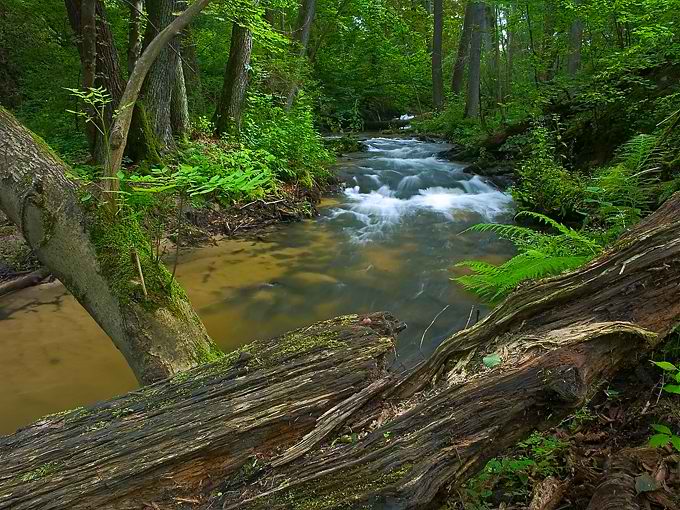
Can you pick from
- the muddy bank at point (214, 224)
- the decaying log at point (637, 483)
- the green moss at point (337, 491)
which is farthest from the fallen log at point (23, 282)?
the decaying log at point (637, 483)

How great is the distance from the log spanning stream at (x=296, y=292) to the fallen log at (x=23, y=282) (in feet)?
0.56

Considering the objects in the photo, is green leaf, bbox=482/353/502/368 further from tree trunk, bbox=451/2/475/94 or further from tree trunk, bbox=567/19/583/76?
tree trunk, bbox=451/2/475/94

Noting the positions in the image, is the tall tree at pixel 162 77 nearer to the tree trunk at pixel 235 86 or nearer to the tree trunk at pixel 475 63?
the tree trunk at pixel 235 86

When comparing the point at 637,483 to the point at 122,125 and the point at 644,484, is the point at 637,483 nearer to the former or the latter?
the point at 644,484

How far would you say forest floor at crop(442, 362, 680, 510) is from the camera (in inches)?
73.7

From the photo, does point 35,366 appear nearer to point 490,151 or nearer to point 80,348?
point 80,348

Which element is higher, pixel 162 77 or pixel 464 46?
pixel 464 46

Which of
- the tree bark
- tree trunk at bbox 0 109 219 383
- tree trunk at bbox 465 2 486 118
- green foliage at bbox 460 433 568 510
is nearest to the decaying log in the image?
green foliage at bbox 460 433 568 510

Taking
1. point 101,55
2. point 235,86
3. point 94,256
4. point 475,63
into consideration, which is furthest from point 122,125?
point 475,63

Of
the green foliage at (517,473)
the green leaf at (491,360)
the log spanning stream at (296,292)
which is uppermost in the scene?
the green leaf at (491,360)

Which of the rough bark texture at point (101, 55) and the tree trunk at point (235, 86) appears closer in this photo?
the rough bark texture at point (101, 55)

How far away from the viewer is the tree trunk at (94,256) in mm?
2654

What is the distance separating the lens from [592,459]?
212cm

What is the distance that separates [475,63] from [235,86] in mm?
9937
